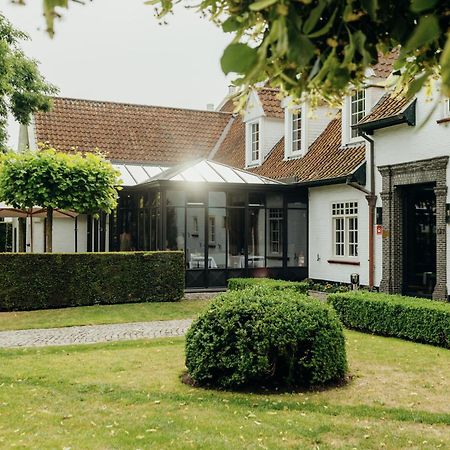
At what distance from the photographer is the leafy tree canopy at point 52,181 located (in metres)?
14.6

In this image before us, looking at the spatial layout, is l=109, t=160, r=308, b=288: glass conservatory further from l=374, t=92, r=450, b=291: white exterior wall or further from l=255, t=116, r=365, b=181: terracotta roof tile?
l=374, t=92, r=450, b=291: white exterior wall

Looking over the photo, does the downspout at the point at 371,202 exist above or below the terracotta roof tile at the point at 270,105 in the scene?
below

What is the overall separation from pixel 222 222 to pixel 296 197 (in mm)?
2723

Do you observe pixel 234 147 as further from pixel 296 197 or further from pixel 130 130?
pixel 296 197

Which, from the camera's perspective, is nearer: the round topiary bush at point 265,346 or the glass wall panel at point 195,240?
the round topiary bush at point 265,346

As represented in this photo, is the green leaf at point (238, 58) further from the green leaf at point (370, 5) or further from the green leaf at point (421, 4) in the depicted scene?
the green leaf at point (421, 4)

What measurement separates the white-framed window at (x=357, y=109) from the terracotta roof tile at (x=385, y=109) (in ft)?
2.24

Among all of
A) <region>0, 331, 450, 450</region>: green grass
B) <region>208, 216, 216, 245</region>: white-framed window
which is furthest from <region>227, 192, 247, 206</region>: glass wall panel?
<region>0, 331, 450, 450</region>: green grass

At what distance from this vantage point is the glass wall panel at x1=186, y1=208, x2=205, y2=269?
1766cm

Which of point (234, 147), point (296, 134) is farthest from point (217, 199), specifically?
point (234, 147)

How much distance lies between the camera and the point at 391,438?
4.89 m

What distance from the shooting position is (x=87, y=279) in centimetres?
1448

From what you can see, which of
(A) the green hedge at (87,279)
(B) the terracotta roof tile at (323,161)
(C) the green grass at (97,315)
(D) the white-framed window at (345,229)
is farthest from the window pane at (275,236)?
(C) the green grass at (97,315)

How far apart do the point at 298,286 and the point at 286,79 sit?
11.7m
